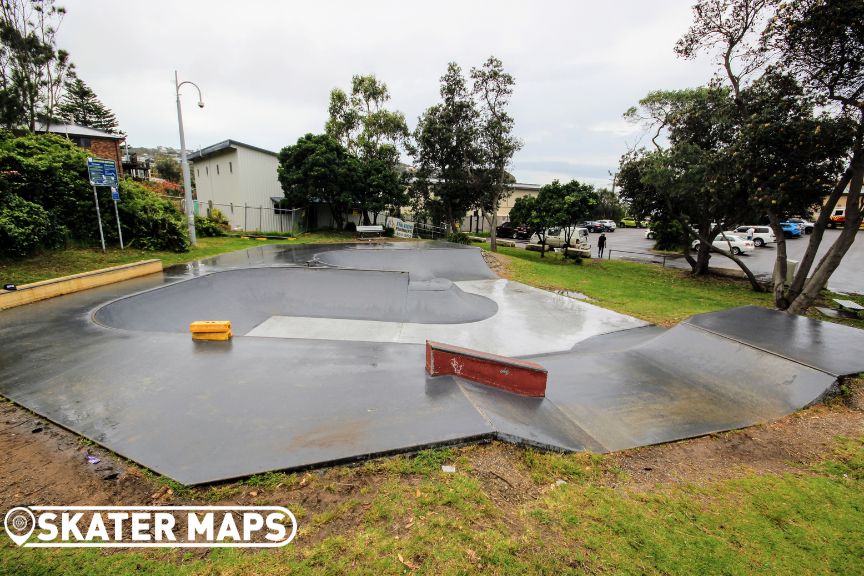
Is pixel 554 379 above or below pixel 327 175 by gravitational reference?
below

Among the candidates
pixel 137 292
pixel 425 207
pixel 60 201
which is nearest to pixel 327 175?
pixel 425 207

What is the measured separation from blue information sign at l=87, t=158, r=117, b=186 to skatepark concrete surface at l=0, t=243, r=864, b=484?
4194 millimetres

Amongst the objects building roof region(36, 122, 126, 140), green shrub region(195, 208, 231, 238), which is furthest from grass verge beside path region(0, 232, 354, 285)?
building roof region(36, 122, 126, 140)

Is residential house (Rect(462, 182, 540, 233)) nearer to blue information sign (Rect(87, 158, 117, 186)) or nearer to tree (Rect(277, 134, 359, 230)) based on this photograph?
tree (Rect(277, 134, 359, 230))

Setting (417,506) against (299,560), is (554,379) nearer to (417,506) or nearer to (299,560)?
(417,506)

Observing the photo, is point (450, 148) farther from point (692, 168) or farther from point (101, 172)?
point (101, 172)

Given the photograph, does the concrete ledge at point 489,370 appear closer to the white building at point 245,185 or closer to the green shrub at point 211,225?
the green shrub at point 211,225

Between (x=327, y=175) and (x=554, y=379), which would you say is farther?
(x=327, y=175)

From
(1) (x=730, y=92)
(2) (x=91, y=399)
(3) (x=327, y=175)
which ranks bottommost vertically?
(2) (x=91, y=399)

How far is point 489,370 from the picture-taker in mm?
5184

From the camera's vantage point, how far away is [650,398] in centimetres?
537

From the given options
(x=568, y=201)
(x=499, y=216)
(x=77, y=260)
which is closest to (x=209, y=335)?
(x=77, y=260)

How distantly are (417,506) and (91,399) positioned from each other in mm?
4183

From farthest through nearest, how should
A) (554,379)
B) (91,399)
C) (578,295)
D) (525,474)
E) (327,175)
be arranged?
(327,175)
(578,295)
(554,379)
(91,399)
(525,474)
